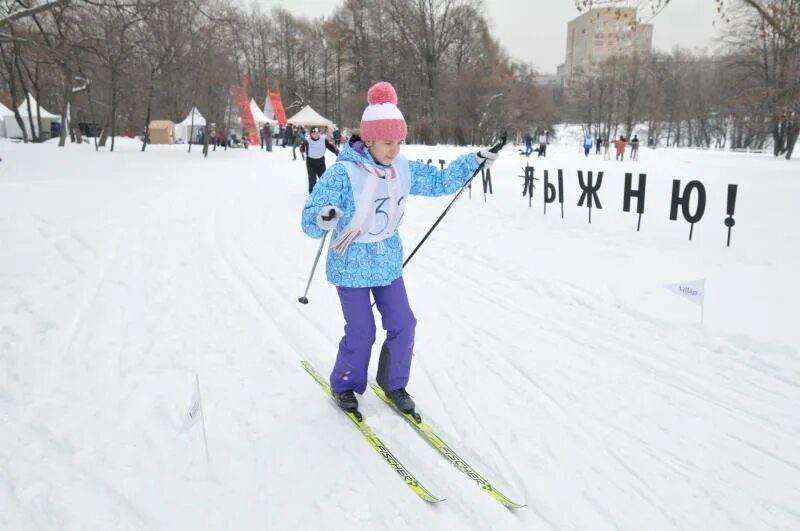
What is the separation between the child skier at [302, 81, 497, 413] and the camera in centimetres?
289

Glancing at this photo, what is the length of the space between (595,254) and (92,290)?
6307 mm

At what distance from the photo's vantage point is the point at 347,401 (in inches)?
130

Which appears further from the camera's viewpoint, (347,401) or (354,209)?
(347,401)

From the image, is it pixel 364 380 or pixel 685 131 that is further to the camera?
pixel 685 131

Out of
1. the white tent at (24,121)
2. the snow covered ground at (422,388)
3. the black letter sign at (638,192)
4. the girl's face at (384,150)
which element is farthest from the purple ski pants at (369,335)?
the white tent at (24,121)

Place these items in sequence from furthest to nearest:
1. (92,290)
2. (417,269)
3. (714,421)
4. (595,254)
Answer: (595,254), (417,269), (92,290), (714,421)

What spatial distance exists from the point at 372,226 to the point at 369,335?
2.24ft

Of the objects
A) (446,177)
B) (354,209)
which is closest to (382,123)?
(354,209)

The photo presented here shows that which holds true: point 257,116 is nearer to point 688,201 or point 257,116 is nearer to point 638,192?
point 638,192

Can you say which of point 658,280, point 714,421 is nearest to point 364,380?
point 714,421

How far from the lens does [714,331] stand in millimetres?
4586

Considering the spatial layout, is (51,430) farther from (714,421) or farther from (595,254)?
(595,254)

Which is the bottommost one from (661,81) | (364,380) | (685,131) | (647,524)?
(647,524)

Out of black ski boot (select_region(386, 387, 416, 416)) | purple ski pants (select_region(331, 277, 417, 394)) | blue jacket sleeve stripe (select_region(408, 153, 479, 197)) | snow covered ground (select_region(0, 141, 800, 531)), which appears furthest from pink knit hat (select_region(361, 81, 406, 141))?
snow covered ground (select_region(0, 141, 800, 531))
